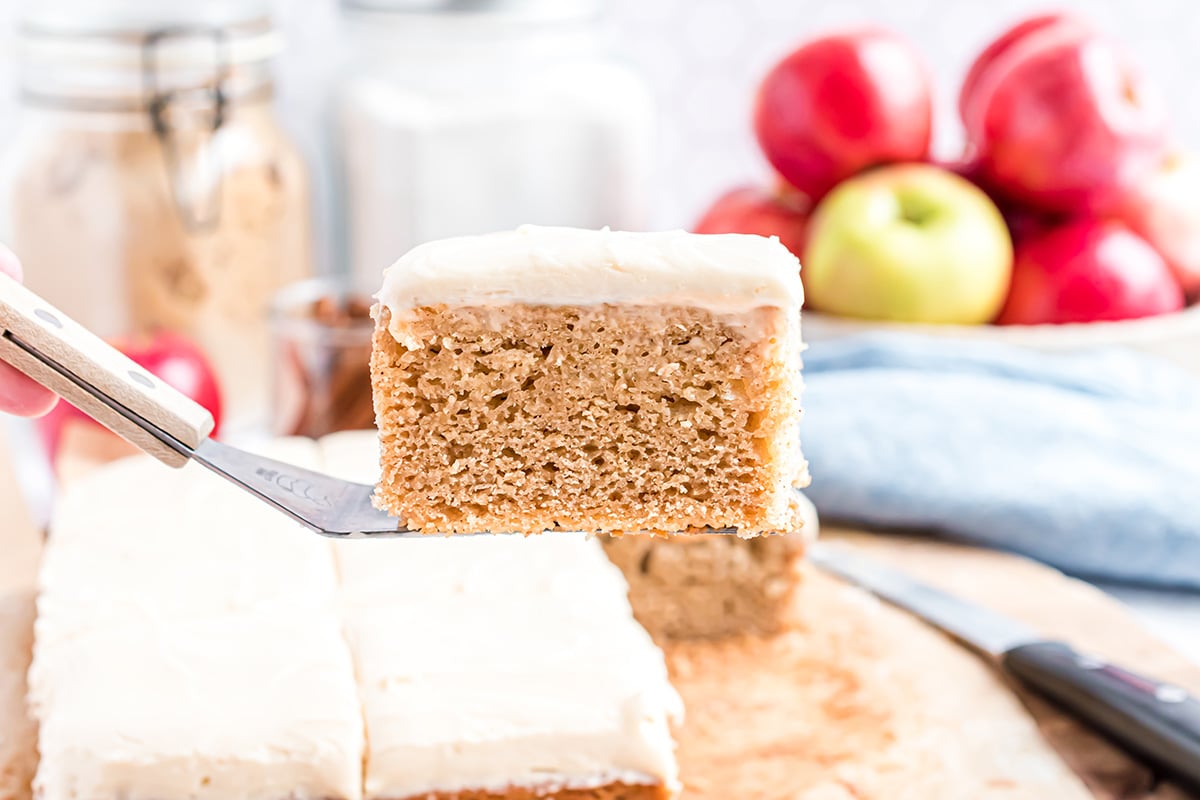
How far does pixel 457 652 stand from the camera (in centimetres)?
155

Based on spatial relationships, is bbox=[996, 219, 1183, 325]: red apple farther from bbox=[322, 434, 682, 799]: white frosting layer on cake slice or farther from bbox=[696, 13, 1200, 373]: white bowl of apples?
bbox=[322, 434, 682, 799]: white frosting layer on cake slice

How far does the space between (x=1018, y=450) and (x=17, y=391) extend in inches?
59.4

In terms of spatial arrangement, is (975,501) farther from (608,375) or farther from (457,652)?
(608,375)

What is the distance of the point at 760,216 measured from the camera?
279 cm

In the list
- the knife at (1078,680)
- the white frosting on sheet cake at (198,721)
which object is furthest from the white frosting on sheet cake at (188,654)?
the knife at (1078,680)

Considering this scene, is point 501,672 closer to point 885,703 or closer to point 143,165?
point 885,703

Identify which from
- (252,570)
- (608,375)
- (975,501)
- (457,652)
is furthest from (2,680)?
(975,501)

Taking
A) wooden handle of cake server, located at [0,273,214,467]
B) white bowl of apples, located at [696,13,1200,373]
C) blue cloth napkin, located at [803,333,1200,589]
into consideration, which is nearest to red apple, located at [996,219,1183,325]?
white bowl of apples, located at [696,13,1200,373]

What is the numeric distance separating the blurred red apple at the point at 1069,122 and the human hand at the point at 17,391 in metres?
1.80

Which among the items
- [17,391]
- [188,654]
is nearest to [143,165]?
[17,391]

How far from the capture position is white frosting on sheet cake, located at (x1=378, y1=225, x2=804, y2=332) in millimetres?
1147

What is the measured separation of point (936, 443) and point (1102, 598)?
1.21 feet

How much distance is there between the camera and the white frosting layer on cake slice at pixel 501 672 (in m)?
1.43

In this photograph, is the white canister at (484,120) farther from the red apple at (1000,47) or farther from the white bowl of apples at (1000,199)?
the red apple at (1000,47)
